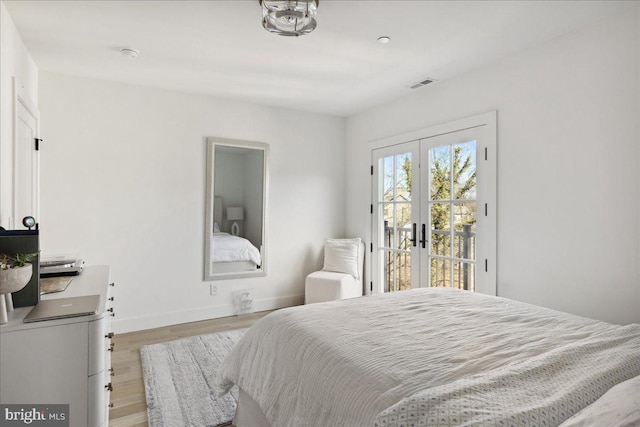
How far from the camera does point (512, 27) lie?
2.45 metres

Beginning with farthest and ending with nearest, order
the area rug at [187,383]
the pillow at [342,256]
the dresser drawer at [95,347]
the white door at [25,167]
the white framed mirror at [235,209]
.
Result: 1. the pillow at [342,256]
2. the white framed mirror at [235,209]
3. the white door at [25,167]
4. the area rug at [187,383]
5. the dresser drawer at [95,347]

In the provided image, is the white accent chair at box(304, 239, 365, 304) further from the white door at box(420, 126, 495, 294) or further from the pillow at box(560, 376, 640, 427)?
the pillow at box(560, 376, 640, 427)

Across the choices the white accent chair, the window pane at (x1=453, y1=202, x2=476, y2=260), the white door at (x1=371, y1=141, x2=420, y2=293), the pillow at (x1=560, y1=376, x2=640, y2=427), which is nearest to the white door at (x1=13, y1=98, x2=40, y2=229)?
the white accent chair

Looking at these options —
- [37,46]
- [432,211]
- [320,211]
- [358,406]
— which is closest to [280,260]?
[320,211]

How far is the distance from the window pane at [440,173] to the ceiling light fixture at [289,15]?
76.3 inches

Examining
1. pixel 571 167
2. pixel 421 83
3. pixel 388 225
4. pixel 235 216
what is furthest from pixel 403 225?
pixel 235 216

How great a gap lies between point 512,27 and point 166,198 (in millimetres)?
3456

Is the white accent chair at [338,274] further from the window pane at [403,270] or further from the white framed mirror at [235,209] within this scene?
the white framed mirror at [235,209]

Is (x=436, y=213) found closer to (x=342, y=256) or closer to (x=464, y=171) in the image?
(x=464, y=171)

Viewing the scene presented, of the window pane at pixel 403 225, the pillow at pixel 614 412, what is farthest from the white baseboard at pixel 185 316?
the pillow at pixel 614 412

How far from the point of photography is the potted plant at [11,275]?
132 centimetres

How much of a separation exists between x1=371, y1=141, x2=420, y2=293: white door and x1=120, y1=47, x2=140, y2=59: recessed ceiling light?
2.67 meters

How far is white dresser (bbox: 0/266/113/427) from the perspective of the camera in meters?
1.31

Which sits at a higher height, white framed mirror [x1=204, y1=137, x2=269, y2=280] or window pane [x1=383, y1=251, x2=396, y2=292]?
white framed mirror [x1=204, y1=137, x2=269, y2=280]
